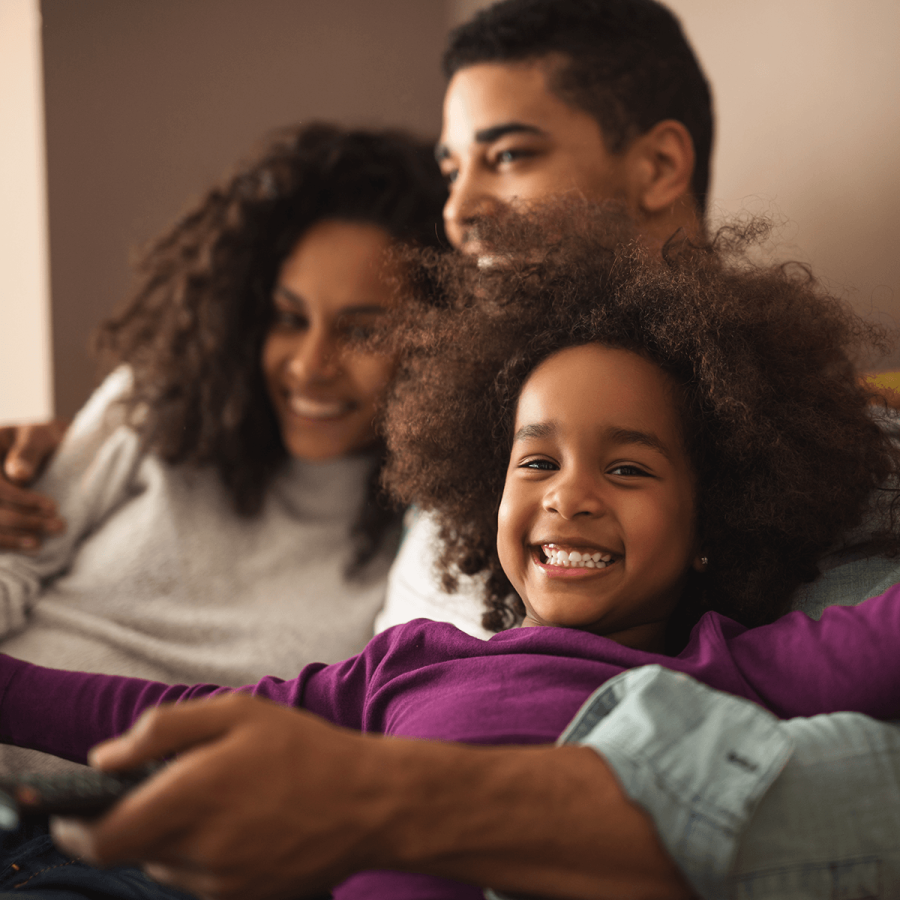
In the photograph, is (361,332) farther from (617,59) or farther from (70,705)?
(70,705)

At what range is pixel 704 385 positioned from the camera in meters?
0.99

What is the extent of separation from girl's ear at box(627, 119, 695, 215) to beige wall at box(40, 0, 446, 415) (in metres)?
0.82

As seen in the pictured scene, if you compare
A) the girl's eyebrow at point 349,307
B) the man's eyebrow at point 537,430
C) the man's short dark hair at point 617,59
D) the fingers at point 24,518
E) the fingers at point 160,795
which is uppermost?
the man's short dark hair at point 617,59

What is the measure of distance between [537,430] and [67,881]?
71cm

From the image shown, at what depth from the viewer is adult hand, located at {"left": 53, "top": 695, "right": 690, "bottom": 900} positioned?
51 cm

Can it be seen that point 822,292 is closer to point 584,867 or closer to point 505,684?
point 505,684

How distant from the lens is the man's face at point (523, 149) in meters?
1.53

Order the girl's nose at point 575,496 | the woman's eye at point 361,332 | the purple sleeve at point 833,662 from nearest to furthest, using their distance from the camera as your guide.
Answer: the purple sleeve at point 833,662 < the girl's nose at point 575,496 < the woman's eye at point 361,332

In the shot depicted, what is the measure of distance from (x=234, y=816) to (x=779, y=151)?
1573 millimetres

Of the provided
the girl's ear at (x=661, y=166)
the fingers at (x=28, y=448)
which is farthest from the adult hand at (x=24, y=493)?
the girl's ear at (x=661, y=166)

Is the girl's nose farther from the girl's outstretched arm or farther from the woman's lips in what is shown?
the woman's lips

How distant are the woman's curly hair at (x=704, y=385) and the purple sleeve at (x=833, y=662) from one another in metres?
0.14

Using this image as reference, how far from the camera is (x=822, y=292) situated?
3.64 ft

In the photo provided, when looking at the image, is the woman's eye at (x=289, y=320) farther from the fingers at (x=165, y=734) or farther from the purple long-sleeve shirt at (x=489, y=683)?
the fingers at (x=165, y=734)
